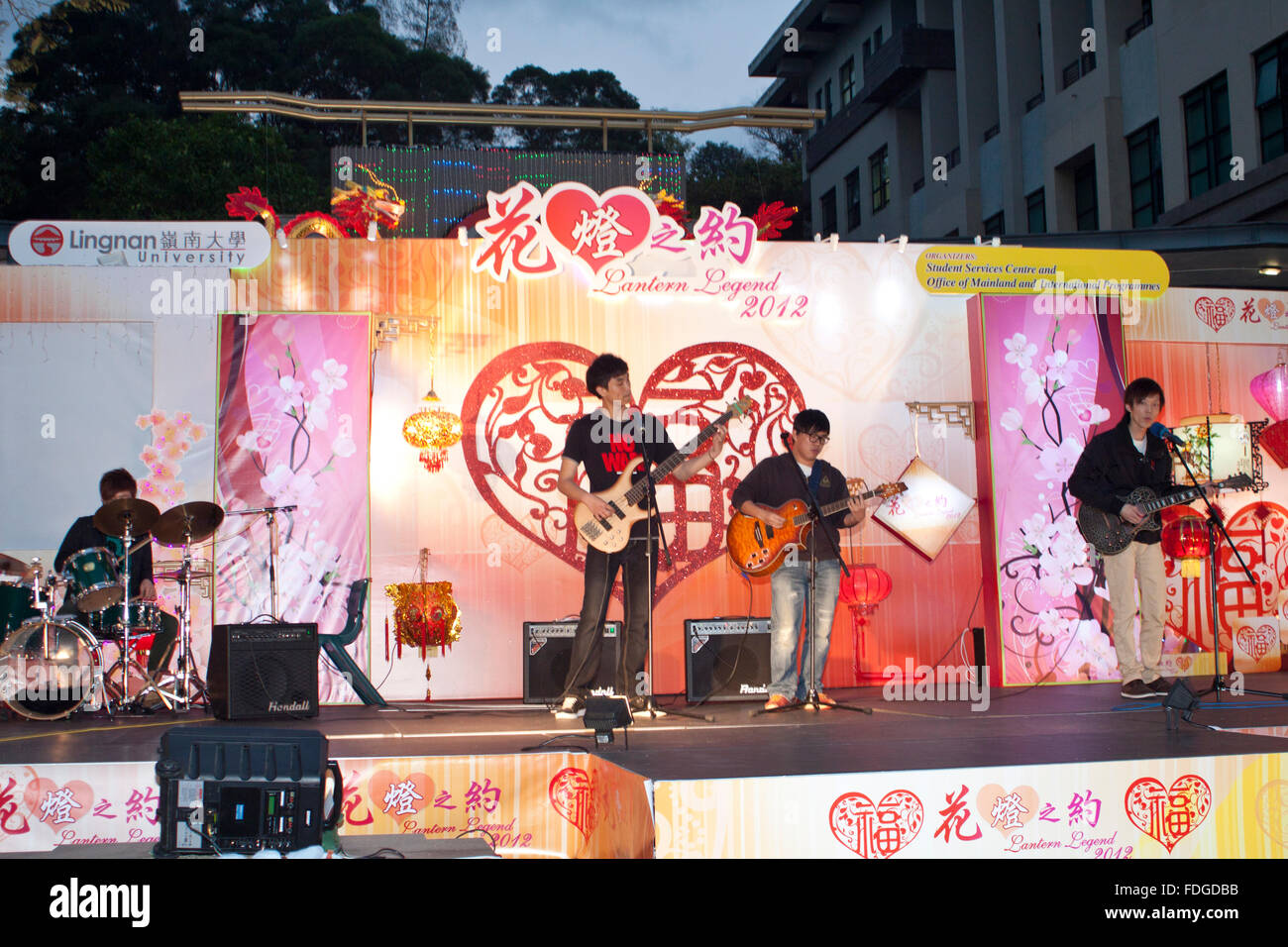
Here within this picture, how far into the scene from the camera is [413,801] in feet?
14.5

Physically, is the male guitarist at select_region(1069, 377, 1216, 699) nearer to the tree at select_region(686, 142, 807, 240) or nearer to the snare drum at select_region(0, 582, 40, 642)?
the snare drum at select_region(0, 582, 40, 642)

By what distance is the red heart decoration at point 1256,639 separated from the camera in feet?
25.9

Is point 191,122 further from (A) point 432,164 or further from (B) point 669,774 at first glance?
(B) point 669,774

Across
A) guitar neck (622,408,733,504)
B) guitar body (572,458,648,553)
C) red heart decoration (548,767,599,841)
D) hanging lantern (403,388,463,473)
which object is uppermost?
hanging lantern (403,388,463,473)

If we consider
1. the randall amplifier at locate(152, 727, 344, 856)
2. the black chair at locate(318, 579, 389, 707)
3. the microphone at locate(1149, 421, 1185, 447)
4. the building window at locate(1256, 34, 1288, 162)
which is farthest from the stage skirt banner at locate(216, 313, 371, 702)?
the building window at locate(1256, 34, 1288, 162)

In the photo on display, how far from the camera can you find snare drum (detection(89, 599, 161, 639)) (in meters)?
6.43

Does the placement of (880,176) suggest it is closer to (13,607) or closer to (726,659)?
(726,659)

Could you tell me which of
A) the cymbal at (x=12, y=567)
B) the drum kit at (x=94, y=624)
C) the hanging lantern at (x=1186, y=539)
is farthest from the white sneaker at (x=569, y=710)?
the hanging lantern at (x=1186, y=539)

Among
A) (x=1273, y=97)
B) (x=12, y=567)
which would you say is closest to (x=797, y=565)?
(x=12, y=567)

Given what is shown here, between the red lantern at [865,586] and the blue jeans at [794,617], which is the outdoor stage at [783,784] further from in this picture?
the red lantern at [865,586]

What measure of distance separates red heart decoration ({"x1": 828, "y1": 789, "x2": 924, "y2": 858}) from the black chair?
4.01 m

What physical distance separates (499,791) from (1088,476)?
3.80 m

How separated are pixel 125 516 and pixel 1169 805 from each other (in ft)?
17.4
